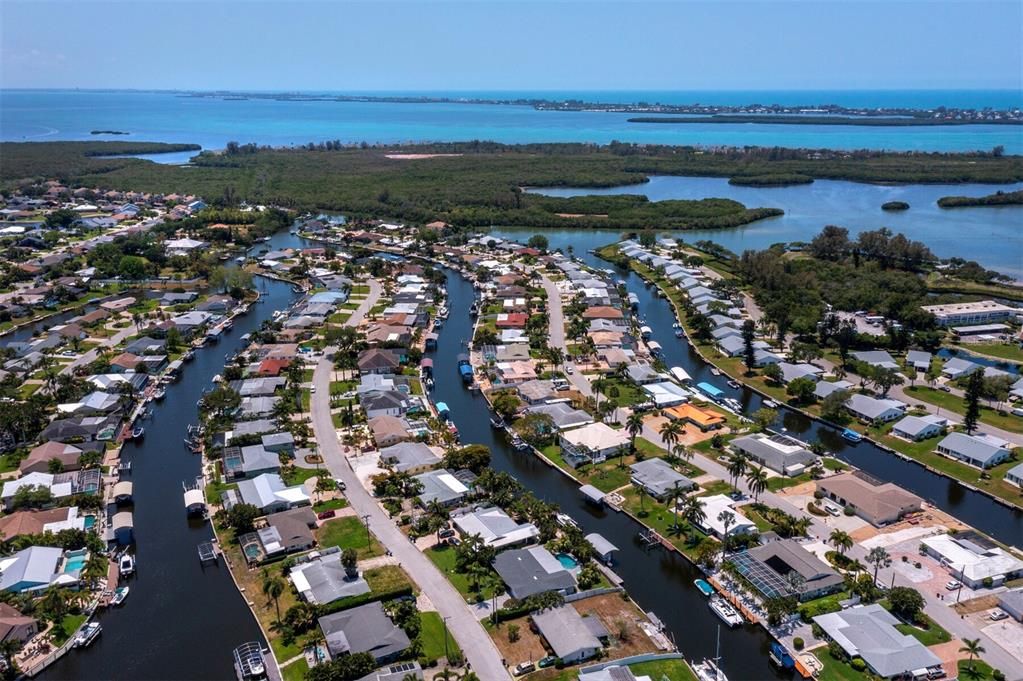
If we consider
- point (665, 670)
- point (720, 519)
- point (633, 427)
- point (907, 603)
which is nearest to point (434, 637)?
point (665, 670)

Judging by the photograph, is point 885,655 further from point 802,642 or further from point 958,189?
point 958,189

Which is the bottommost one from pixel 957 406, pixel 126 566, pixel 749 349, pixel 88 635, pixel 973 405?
pixel 88 635

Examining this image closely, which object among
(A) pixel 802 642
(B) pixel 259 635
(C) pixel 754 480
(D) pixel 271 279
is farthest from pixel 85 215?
(A) pixel 802 642

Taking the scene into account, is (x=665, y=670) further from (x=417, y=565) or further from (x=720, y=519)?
(x=417, y=565)

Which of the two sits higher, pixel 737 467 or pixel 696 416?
pixel 737 467

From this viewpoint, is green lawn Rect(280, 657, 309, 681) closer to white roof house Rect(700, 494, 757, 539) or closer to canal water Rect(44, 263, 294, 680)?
canal water Rect(44, 263, 294, 680)

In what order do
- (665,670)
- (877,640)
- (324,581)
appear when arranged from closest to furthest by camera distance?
1. (665,670)
2. (877,640)
3. (324,581)
